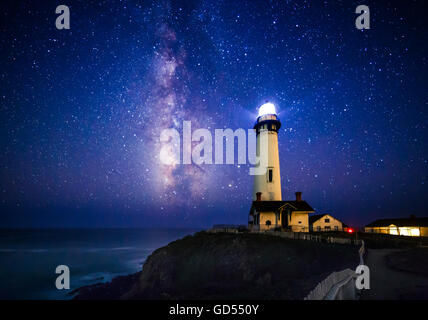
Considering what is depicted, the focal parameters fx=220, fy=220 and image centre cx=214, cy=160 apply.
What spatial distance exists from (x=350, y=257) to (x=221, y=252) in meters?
11.1

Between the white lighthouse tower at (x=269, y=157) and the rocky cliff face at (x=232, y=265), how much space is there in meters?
9.79

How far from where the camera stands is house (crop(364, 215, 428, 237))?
36.5 metres

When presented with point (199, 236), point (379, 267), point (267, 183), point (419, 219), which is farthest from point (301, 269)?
point (419, 219)

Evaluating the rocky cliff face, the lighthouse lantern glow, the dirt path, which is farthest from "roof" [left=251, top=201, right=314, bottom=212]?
the lighthouse lantern glow

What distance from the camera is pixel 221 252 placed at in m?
21.9

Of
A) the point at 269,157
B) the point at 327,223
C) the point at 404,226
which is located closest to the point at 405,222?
the point at 404,226

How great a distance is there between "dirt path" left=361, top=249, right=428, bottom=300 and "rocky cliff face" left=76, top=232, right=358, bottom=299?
80.2 inches

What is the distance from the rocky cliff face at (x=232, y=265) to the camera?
1582 centimetres

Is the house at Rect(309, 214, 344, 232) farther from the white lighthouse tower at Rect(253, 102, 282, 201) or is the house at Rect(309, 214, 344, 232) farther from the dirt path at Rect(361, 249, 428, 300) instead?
the dirt path at Rect(361, 249, 428, 300)

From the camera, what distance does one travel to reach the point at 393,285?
1051 centimetres

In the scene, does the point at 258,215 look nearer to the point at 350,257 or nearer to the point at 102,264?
the point at 350,257

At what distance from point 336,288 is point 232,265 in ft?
45.1

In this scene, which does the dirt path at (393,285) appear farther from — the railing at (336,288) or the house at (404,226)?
the house at (404,226)

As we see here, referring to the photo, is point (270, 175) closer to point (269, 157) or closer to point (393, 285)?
point (269, 157)
